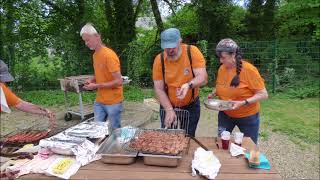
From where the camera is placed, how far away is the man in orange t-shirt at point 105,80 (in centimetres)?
416

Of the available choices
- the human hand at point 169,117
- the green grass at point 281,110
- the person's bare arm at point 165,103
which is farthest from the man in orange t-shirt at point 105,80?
the green grass at point 281,110

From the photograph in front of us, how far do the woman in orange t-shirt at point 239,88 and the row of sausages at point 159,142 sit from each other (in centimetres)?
69

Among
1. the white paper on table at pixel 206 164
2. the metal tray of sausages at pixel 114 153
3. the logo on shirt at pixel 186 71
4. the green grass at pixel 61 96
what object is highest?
the logo on shirt at pixel 186 71

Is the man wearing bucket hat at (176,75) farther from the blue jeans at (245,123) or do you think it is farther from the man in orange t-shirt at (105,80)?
the man in orange t-shirt at (105,80)

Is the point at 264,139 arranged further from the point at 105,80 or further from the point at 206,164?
the point at 206,164

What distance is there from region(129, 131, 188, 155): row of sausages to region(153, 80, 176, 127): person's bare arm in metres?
0.32

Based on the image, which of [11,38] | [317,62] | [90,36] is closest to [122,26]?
[11,38]

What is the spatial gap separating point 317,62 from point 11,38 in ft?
29.3

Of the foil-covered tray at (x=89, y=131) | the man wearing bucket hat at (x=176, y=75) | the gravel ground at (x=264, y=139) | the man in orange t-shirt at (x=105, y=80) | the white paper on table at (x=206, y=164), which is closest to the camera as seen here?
the white paper on table at (x=206, y=164)

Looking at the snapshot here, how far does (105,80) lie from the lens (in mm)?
4289

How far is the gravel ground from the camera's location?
5.13 meters

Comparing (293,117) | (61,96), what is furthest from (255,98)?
(61,96)

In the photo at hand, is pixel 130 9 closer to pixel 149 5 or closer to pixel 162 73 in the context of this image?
pixel 149 5

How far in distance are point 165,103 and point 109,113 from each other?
34.4 inches
